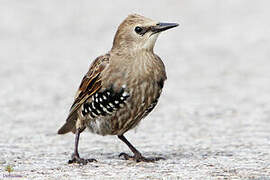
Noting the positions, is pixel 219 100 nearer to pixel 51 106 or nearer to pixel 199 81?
pixel 199 81

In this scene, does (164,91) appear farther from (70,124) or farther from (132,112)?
(132,112)

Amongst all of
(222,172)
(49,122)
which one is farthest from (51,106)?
(222,172)

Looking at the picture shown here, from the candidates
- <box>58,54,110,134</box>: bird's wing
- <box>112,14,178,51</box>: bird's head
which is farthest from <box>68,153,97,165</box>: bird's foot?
<box>112,14,178,51</box>: bird's head

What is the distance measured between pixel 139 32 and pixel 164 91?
5448 millimetres

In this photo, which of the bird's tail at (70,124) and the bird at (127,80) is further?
the bird's tail at (70,124)

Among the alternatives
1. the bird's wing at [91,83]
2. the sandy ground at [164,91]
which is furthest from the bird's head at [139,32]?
the sandy ground at [164,91]

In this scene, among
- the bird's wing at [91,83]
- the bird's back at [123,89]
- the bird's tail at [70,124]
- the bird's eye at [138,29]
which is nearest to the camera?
the bird's back at [123,89]

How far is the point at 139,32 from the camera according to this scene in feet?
22.5

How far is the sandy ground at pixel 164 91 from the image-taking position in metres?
6.93

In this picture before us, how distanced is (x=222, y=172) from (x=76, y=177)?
1321 mm

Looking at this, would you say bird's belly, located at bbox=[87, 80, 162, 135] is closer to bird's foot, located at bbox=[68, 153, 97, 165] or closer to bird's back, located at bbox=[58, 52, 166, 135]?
bird's back, located at bbox=[58, 52, 166, 135]

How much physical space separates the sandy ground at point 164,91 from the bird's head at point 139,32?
3.14 ft

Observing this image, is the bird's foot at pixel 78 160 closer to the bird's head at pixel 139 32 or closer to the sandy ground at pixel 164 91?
the sandy ground at pixel 164 91

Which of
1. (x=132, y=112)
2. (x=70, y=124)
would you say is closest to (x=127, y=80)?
(x=132, y=112)
